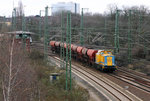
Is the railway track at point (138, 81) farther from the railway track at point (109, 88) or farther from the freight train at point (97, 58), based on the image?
the freight train at point (97, 58)

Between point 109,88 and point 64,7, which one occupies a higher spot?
point 64,7

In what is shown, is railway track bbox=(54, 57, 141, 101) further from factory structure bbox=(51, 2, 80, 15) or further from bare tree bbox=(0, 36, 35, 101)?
factory structure bbox=(51, 2, 80, 15)

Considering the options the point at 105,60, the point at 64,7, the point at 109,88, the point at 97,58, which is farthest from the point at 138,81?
the point at 64,7

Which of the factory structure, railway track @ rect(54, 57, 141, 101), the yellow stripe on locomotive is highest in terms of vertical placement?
the factory structure

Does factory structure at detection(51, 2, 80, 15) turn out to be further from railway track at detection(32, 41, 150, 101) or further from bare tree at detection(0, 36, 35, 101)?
bare tree at detection(0, 36, 35, 101)

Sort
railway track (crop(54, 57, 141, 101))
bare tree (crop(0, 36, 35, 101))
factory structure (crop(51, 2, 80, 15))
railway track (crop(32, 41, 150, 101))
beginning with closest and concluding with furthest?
bare tree (crop(0, 36, 35, 101)) < railway track (crop(54, 57, 141, 101)) < railway track (crop(32, 41, 150, 101)) < factory structure (crop(51, 2, 80, 15))

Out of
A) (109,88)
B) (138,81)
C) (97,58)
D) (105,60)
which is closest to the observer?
(109,88)

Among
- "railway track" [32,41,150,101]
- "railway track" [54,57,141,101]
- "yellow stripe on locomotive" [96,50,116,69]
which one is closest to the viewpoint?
"railway track" [54,57,141,101]

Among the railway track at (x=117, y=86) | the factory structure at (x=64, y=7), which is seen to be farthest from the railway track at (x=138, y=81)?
the factory structure at (x=64, y=7)

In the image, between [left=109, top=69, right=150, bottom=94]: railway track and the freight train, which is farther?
the freight train

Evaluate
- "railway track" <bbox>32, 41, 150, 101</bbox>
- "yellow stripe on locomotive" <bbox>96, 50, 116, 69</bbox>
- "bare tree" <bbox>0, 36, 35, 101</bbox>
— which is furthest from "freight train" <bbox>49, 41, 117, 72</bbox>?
"bare tree" <bbox>0, 36, 35, 101</bbox>

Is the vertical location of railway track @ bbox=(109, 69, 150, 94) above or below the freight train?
below

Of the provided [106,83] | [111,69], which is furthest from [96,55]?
[106,83]

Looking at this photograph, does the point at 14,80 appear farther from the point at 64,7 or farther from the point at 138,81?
the point at 64,7
